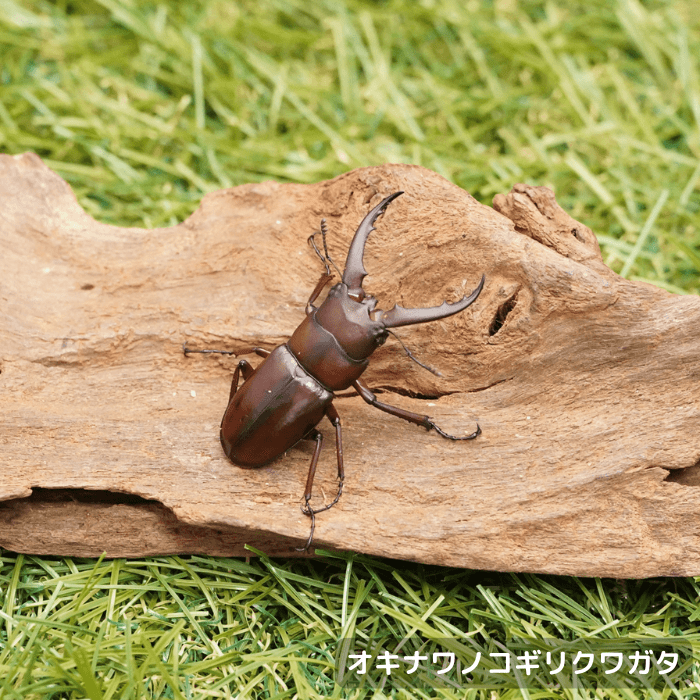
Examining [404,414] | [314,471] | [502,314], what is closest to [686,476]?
[502,314]

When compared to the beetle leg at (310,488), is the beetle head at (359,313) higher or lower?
higher

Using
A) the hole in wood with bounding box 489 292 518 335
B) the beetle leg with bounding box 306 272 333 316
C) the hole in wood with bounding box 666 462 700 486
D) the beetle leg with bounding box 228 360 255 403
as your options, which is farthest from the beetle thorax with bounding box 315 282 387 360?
the hole in wood with bounding box 666 462 700 486

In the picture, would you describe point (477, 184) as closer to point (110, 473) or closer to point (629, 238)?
point (629, 238)

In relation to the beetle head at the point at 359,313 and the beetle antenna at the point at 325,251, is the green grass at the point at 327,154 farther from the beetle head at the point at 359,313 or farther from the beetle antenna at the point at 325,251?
the beetle antenna at the point at 325,251

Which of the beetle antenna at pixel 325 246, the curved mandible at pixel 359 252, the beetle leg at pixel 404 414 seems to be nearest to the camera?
the curved mandible at pixel 359 252

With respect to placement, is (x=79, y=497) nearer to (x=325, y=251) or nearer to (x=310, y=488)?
(x=310, y=488)

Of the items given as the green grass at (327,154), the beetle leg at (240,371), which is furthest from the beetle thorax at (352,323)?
the green grass at (327,154)
